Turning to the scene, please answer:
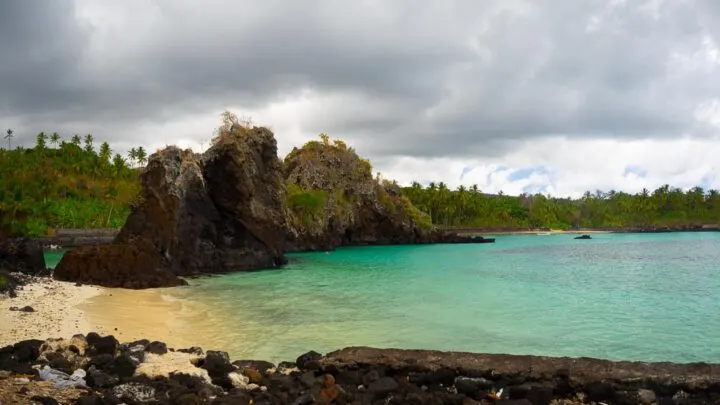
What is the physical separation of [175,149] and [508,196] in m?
167

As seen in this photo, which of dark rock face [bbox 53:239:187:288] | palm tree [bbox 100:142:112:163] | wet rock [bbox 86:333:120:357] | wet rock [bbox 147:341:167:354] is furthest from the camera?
palm tree [bbox 100:142:112:163]

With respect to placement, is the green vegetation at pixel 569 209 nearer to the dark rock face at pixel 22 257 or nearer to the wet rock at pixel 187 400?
the dark rock face at pixel 22 257

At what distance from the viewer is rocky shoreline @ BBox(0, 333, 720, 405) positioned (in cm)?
770

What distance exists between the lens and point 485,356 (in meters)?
9.64

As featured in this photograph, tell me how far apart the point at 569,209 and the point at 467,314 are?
15861 centimetres

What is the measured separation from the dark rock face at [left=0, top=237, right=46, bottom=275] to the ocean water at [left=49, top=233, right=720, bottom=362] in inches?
295

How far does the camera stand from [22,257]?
2752 centimetres

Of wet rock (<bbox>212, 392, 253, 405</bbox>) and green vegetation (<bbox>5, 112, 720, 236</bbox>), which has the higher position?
green vegetation (<bbox>5, 112, 720, 236</bbox>)

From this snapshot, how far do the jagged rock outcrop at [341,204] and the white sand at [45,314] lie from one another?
168 ft

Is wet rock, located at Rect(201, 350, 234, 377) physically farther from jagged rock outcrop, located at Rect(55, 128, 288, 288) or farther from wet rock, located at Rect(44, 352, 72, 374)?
jagged rock outcrop, located at Rect(55, 128, 288, 288)

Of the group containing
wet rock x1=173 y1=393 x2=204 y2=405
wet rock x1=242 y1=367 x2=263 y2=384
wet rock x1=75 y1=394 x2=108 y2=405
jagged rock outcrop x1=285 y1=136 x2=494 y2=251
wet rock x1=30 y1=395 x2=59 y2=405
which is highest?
jagged rock outcrop x1=285 y1=136 x2=494 y2=251

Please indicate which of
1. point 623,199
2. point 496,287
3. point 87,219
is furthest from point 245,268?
point 623,199

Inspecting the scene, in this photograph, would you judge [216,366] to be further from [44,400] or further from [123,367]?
[44,400]

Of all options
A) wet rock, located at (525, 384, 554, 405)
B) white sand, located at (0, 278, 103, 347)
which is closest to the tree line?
white sand, located at (0, 278, 103, 347)
